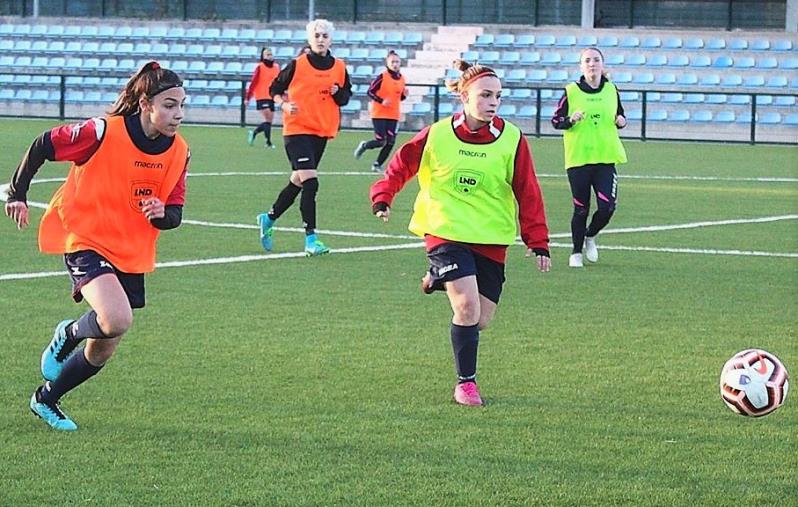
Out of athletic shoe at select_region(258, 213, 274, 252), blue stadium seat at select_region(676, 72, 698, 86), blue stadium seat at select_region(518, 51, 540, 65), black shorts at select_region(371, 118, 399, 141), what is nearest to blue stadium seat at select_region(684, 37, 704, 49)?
blue stadium seat at select_region(676, 72, 698, 86)

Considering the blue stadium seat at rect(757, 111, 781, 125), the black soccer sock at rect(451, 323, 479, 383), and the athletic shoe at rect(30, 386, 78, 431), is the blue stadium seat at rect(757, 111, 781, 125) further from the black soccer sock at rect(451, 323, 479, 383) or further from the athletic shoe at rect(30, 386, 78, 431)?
the athletic shoe at rect(30, 386, 78, 431)

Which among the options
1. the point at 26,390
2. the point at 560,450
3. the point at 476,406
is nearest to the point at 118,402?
the point at 26,390

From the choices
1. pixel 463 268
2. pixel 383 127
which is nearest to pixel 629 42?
pixel 383 127

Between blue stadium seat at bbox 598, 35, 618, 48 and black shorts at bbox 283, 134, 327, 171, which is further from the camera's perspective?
blue stadium seat at bbox 598, 35, 618, 48

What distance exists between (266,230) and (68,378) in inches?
270

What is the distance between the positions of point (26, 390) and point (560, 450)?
2.70m

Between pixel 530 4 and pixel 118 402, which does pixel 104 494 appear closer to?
pixel 118 402

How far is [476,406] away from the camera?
7.29m

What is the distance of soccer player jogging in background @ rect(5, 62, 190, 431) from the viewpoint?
660cm

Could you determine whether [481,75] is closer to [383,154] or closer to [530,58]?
[383,154]

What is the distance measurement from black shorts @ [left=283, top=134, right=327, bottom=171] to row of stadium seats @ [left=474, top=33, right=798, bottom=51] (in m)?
26.2

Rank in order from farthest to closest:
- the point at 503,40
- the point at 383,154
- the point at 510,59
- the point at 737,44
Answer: the point at 503,40
the point at 510,59
the point at 737,44
the point at 383,154

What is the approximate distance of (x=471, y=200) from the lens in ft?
25.2

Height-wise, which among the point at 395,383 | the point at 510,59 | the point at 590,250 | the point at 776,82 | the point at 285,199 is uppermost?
the point at 510,59
